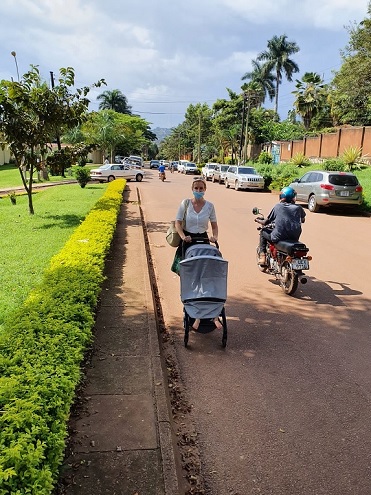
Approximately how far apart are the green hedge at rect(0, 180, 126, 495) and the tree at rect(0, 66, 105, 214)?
6.45m

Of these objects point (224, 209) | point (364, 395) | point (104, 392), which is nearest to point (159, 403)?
point (104, 392)

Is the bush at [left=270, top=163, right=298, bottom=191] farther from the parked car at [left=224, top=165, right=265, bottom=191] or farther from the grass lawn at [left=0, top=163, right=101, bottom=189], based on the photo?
the grass lawn at [left=0, top=163, right=101, bottom=189]

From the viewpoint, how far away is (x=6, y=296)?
531 cm

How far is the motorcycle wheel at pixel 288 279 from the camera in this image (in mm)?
6062

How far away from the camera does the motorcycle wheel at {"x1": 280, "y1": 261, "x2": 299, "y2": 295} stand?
19.9ft

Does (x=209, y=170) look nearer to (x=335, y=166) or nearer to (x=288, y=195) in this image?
(x=335, y=166)

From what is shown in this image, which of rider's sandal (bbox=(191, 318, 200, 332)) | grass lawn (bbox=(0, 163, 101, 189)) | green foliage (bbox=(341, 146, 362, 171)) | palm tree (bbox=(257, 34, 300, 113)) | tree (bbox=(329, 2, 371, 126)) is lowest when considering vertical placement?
grass lawn (bbox=(0, 163, 101, 189))

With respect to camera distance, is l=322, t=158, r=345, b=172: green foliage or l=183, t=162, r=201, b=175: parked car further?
l=183, t=162, r=201, b=175: parked car

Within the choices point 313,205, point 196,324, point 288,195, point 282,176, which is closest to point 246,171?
point 282,176

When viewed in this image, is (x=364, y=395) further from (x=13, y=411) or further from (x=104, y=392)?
(x=13, y=411)

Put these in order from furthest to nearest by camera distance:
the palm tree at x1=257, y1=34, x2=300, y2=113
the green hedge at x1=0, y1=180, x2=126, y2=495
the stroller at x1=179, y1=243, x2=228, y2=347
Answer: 1. the palm tree at x1=257, y1=34, x2=300, y2=113
2. the stroller at x1=179, y1=243, x2=228, y2=347
3. the green hedge at x1=0, y1=180, x2=126, y2=495

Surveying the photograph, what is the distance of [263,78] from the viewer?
68.7 metres

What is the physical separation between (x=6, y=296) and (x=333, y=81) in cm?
2833

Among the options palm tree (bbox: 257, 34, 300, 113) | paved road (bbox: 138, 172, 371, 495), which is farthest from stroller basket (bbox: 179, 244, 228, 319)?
palm tree (bbox: 257, 34, 300, 113)
